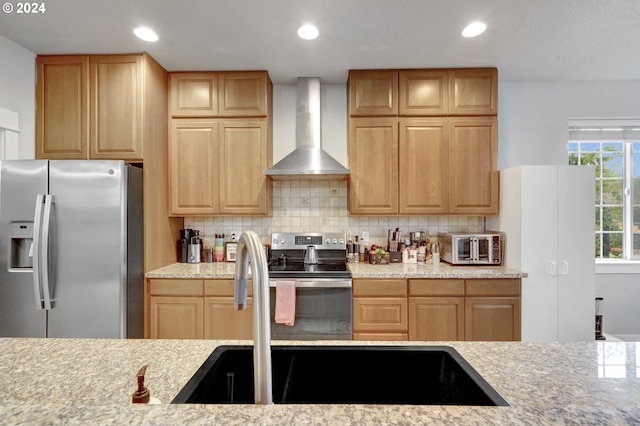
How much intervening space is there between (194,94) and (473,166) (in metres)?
2.60

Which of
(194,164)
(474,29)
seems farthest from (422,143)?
(194,164)

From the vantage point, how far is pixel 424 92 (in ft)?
9.63

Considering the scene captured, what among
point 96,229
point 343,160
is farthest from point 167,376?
point 343,160

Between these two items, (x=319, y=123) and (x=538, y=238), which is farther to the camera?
(x=319, y=123)

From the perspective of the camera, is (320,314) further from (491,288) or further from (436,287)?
(491,288)

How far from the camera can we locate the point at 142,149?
2602 millimetres

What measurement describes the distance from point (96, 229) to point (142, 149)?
0.71 metres

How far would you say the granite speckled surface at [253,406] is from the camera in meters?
0.46

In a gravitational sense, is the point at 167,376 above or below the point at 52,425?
below

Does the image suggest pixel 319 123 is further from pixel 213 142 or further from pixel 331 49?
pixel 213 142

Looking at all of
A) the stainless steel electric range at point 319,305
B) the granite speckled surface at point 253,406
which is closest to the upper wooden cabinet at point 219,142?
the stainless steel electric range at point 319,305

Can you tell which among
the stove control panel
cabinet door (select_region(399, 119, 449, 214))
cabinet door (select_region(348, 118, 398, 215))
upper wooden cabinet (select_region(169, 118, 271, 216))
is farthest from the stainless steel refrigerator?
cabinet door (select_region(399, 119, 449, 214))

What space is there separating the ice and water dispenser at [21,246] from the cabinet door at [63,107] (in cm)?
68

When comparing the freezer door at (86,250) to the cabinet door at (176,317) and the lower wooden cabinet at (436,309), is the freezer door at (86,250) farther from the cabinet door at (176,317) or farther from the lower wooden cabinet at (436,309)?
the lower wooden cabinet at (436,309)
